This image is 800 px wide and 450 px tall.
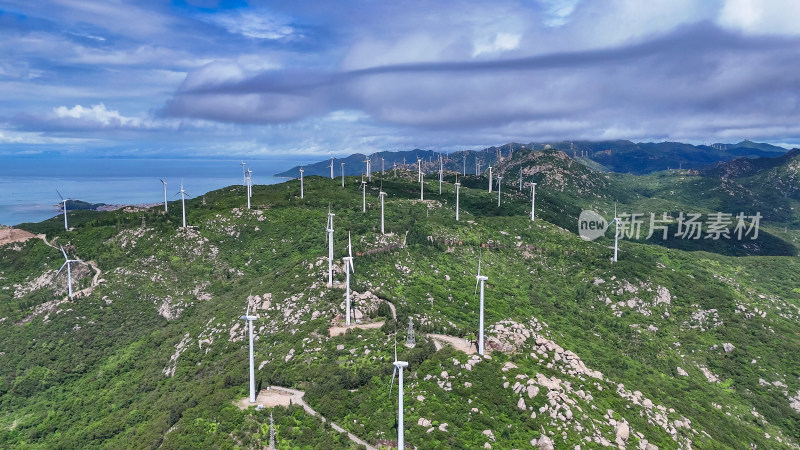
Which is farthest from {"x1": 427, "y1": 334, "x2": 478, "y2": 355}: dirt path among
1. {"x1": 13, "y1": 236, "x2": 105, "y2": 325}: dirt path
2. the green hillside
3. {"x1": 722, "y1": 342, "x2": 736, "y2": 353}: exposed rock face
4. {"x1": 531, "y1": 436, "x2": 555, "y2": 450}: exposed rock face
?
{"x1": 13, "y1": 236, "x2": 105, "y2": 325}: dirt path

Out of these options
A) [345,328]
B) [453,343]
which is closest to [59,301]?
[345,328]

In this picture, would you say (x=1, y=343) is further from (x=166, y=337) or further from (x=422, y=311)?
(x=422, y=311)

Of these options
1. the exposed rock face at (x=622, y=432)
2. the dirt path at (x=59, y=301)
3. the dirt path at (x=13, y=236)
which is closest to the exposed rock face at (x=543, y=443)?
the exposed rock face at (x=622, y=432)

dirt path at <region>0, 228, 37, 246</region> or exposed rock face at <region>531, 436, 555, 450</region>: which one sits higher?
dirt path at <region>0, 228, 37, 246</region>

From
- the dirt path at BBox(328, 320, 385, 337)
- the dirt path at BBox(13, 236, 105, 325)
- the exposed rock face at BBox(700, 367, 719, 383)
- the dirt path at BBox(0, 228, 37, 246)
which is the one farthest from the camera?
the dirt path at BBox(0, 228, 37, 246)

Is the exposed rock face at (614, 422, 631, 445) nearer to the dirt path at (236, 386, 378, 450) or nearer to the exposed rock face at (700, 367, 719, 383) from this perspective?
the dirt path at (236, 386, 378, 450)
